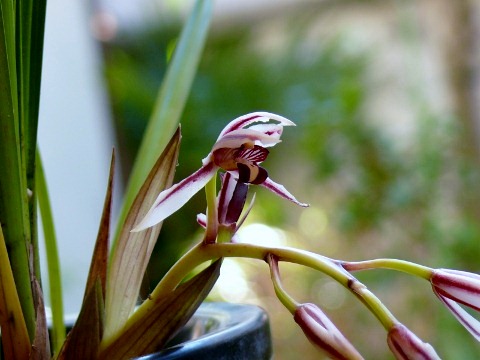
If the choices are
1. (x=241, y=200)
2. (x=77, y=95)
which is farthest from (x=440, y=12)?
(x=241, y=200)

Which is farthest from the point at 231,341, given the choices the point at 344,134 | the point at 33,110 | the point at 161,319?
the point at 344,134

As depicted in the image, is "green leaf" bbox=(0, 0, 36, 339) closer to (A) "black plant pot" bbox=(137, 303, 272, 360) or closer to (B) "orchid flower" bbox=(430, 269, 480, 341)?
(A) "black plant pot" bbox=(137, 303, 272, 360)

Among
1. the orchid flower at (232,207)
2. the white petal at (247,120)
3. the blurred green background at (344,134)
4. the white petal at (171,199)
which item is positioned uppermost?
the white petal at (247,120)

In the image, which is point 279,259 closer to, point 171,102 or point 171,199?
point 171,199

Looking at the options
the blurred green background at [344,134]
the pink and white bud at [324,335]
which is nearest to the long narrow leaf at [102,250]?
the pink and white bud at [324,335]

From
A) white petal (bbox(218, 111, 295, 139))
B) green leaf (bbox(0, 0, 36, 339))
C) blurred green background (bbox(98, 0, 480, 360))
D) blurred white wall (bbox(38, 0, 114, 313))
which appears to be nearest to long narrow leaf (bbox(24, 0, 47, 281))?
green leaf (bbox(0, 0, 36, 339))

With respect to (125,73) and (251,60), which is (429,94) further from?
(125,73)

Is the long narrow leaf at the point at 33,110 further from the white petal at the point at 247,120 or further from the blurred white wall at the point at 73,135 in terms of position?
the blurred white wall at the point at 73,135
